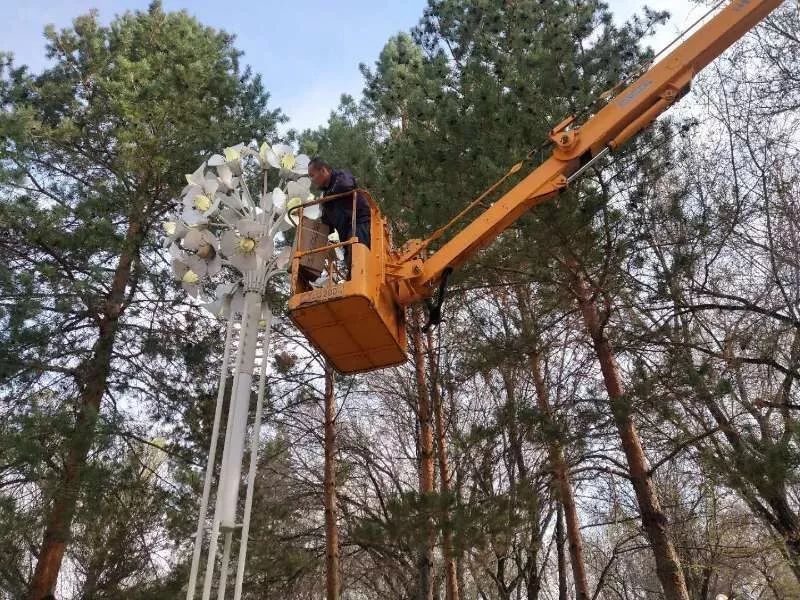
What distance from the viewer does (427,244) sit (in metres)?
6.46

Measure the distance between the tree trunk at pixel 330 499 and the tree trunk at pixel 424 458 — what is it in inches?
60.8

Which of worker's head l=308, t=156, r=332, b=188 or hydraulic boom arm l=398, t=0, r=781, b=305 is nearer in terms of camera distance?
worker's head l=308, t=156, r=332, b=188

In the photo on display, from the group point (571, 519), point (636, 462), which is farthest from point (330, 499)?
point (636, 462)

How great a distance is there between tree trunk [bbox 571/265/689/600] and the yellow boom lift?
104 inches

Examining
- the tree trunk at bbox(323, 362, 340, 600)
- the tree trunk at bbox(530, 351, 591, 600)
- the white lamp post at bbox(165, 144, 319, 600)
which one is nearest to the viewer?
the white lamp post at bbox(165, 144, 319, 600)

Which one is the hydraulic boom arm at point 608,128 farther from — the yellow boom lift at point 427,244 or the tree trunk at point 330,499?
the tree trunk at point 330,499

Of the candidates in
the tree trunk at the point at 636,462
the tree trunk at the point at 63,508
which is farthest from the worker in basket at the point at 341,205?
the tree trunk at the point at 63,508

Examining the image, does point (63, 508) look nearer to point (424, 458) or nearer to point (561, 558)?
point (424, 458)

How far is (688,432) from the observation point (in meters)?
8.91

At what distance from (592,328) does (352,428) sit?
8.09 m

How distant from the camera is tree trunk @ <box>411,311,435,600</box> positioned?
29.5 feet

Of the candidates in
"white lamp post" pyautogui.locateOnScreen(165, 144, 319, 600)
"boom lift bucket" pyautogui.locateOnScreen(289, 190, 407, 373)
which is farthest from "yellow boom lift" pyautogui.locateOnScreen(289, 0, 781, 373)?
"white lamp post" pyautogui.locateOnScreen(165, 144, 319, 600)

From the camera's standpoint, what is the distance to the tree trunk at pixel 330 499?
11243 mm

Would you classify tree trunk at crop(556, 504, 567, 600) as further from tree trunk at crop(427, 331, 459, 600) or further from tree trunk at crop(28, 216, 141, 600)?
tree trunk at crop(28, 216, 141, 600)
